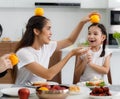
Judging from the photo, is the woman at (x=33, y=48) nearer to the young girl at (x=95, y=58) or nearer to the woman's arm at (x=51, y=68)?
the woman's arm at (x=51, y=68)

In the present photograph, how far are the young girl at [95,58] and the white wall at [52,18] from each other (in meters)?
2.37

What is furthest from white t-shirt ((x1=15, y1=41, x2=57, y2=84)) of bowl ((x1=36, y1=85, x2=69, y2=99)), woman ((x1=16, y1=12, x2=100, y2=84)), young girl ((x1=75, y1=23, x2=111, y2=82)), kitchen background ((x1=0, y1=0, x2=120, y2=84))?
kitchen background ((x1=0, y1=0, x2=120, y2=84))

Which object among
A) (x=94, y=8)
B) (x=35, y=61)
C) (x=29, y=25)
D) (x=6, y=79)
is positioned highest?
(x=94, y=8)

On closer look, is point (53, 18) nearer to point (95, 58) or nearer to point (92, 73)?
point (95, 58)

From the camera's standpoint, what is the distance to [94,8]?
203 inches

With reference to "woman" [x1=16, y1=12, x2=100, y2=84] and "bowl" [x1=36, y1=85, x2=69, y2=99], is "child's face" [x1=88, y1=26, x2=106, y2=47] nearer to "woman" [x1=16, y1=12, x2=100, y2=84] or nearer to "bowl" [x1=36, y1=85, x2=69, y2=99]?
"woman" [x1=16, y1=12, x2=100, y2=84]

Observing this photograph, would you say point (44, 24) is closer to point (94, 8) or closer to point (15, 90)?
point (15, 90)

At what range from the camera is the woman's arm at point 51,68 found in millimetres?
2229

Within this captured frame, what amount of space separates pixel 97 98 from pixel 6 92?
20.0 inches

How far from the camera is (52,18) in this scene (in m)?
5.21

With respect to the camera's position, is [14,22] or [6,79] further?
[14,22]

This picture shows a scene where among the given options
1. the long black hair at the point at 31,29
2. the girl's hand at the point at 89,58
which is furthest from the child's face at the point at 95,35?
the long black hair at the point at 31,29

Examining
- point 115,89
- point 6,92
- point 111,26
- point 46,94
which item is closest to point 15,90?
point 6,92

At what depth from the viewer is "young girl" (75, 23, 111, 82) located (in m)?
2.59
